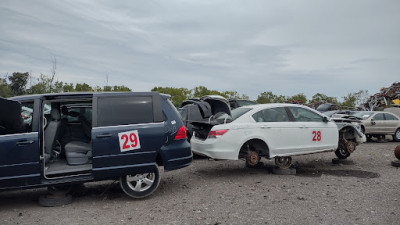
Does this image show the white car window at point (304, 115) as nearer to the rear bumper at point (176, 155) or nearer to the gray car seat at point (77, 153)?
the rear bumper at point (176, 155)

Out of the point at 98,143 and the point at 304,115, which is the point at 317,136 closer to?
the point at 304,115

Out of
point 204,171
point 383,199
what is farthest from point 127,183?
point 383,199

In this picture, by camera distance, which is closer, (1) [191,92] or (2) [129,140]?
(2) [129,140]

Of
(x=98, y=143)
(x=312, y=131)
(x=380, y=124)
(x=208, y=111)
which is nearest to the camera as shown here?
(x=98, y=143)

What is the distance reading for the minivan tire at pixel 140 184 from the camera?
538cm

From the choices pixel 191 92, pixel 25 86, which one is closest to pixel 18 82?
pixel 25 86

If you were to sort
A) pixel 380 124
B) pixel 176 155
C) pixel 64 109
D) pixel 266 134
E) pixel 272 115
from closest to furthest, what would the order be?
1. pixel 176 155
2. pixel 64 109
3. pixel 266 134
4. pixel 272 115
5. pixel 380 124

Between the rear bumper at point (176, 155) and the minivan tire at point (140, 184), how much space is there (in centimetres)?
23

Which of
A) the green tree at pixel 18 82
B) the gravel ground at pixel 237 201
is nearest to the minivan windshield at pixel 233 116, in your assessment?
the gravel ground at pixel 237 201

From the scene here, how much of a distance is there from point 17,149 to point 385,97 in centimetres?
3763

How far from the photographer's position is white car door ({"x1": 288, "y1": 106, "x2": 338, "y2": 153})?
7492mm

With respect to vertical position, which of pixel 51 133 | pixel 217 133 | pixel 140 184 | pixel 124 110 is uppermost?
pixel 124 110

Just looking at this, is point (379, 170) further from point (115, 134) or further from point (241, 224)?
point (115, 134)

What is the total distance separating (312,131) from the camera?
762 centimetres
